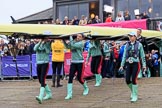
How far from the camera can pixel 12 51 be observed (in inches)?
855

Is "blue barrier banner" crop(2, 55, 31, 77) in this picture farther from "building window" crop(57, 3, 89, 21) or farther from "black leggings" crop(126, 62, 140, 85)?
"building window" crop(57, 3, 89, 21)

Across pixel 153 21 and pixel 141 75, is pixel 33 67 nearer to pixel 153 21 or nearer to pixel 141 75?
pixel 141 75

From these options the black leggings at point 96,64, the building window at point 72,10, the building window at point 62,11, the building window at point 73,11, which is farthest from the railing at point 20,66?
the building window at point 62,11

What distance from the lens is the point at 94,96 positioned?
556 inches

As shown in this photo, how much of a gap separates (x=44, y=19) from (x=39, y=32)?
23.2 m

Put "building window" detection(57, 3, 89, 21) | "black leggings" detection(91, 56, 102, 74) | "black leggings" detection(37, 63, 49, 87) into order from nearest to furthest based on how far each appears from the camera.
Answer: "black leggings" detection(37, 63, 49, 87)
"black leggings" detection(91, 56, 102, 74)
"building window" detection(57, 3, 89, 21)

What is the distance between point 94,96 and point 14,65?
25.9 ft

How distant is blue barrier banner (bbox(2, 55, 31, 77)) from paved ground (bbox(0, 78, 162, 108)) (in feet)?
8.60

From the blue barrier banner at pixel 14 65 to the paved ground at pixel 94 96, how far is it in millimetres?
2622

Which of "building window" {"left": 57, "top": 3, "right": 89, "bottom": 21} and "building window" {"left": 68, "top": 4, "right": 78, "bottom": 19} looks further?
"building window" {"left": 68, "top": 4, "right": 78, "bottom": 19}

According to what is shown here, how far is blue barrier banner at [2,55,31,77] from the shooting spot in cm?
2086

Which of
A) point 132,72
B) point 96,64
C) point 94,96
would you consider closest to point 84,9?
point 96,64

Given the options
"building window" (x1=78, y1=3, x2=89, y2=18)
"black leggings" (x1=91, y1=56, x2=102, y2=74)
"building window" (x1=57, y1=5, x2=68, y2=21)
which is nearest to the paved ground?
"black leggings" (x1=91, y1=56, x2=102, y2=74)

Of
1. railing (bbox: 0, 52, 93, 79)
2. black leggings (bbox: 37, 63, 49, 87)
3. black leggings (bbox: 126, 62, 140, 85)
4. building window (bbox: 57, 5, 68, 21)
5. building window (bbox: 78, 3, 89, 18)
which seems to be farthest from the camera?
building window (bbox: 57, 5, 68, 21)
